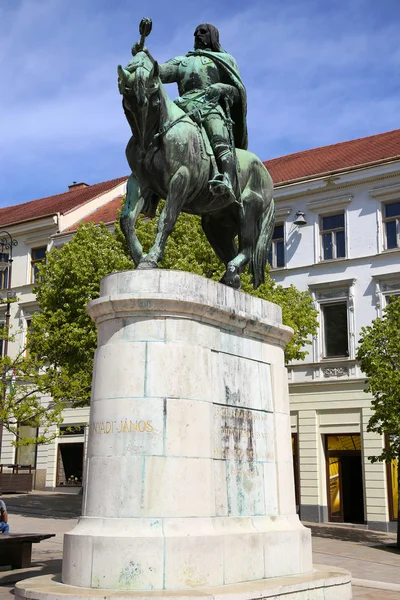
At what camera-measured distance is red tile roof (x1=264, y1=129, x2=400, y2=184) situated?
26.8 m

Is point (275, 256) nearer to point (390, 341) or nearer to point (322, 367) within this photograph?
point (322, 367)

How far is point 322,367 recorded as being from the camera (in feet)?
82.5

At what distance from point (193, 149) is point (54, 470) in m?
25.5

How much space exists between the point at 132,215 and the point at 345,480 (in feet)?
62.5

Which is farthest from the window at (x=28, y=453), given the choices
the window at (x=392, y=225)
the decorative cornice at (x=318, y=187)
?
the window at (x=392, y=225)

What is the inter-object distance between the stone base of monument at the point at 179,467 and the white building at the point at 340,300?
16792mm

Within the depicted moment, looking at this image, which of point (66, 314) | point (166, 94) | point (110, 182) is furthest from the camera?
point (110, 182)

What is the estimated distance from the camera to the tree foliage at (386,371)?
17.9 meters

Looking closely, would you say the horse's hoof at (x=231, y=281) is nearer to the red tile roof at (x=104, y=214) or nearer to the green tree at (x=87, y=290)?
the green tree at (x=87, y=290)

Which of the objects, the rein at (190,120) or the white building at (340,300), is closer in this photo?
the rein at (190,120)

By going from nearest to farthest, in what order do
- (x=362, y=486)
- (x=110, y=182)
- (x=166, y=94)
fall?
(x=166, y=94) < (x=362, y=486) < (x=110, y=182)

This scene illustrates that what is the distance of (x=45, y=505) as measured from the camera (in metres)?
24.2

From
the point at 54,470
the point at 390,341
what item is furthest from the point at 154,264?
the point at 54,470

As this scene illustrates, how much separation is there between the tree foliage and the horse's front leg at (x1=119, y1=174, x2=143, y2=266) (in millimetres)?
11548
